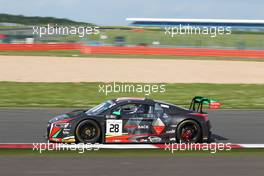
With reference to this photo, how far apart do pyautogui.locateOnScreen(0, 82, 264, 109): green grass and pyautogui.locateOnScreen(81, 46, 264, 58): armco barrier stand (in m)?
17.2

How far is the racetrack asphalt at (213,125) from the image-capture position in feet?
45.9

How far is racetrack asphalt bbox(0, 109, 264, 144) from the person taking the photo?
551 inches

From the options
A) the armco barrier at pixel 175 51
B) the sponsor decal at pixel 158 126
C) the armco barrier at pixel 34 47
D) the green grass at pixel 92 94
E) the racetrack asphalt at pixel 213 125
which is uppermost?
the armco barrier at pixel 34 47

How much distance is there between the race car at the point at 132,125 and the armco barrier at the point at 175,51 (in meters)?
31.9

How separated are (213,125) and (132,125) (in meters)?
4.66

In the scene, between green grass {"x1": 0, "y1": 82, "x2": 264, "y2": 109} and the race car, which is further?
green grass {"x1": 0, "y1": 82, "x2": 264, "y2": 109}

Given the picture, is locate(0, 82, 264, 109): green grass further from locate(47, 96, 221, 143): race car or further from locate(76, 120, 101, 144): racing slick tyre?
locate(76, 120, 101, 144): racing slick tyre

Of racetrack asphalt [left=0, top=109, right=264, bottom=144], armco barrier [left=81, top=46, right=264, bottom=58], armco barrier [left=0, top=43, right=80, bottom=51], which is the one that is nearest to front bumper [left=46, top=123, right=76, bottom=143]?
racetrack asphalt [left=0, top=109, right=264, bottom=144]

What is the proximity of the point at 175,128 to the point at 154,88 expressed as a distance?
43.9ft

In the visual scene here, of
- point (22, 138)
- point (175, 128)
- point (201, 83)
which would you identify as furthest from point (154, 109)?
point (201, 83)
